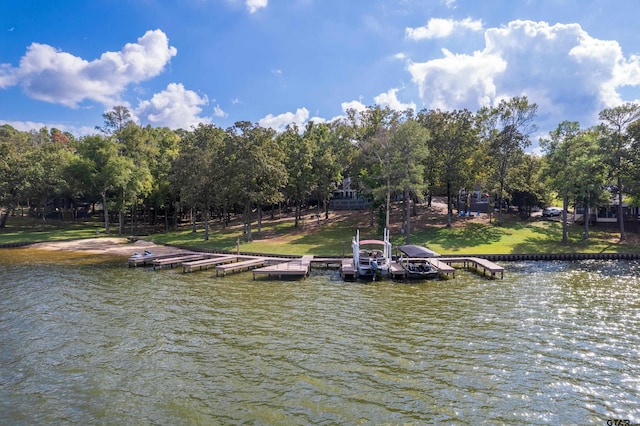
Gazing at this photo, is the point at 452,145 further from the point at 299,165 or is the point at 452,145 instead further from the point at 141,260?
the point at 141,260

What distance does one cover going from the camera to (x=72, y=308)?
76.2 ft

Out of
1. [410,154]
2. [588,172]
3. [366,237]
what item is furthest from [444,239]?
[588,172]

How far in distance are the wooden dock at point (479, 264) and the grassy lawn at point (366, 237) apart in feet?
10.9

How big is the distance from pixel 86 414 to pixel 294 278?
2140 centimetres

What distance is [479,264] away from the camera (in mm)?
34406

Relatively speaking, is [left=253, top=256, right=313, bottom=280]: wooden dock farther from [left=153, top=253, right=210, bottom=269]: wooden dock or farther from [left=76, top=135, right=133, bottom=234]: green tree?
[left=76, top=135, right=133, bottom=234]: green tree

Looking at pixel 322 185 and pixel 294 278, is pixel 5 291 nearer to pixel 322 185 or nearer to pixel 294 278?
pixel 294 278

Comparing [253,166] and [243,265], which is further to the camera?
[253,166]

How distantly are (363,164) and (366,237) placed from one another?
11268 mm

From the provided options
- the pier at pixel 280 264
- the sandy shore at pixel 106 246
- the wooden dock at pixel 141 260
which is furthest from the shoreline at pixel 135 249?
the wooden dock at pixel 141 260

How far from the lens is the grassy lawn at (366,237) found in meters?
43.7

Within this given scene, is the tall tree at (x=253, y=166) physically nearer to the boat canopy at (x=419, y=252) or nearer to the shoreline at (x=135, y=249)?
the shoreline at (x=135, y=249)

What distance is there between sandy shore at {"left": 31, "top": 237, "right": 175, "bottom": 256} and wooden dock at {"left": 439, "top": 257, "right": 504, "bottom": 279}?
32640mm

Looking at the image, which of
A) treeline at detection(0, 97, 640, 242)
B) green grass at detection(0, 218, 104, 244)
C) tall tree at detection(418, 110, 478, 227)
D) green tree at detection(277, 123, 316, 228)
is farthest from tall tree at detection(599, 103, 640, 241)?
green grass at detection(0, 218, 104, 244)
